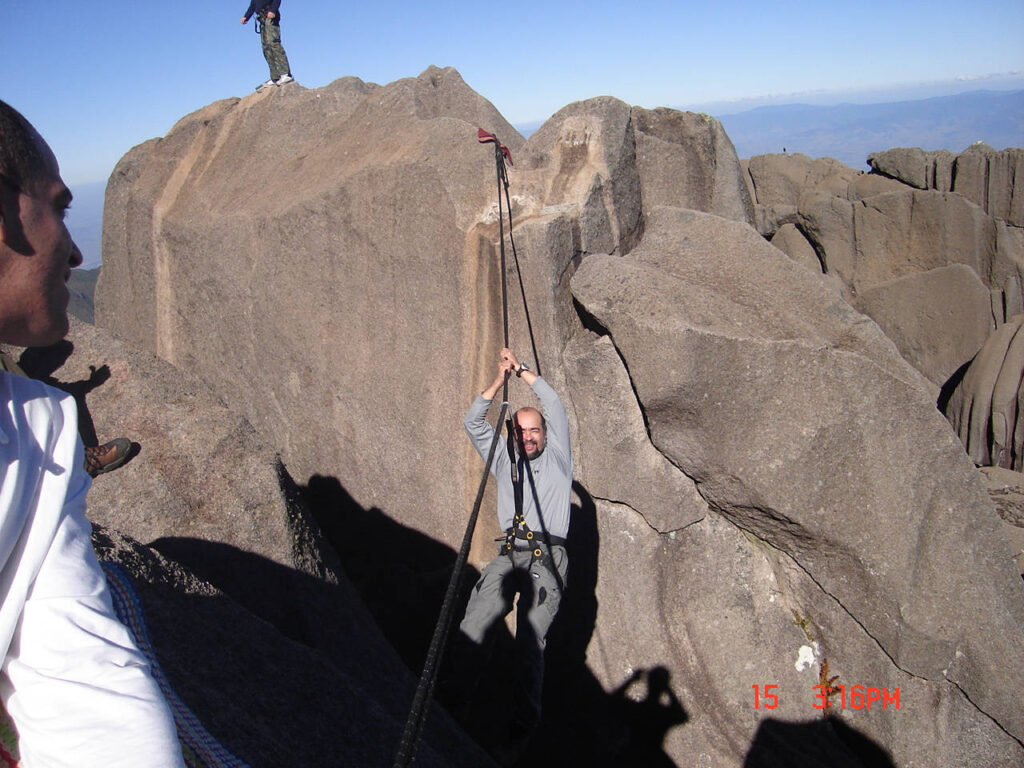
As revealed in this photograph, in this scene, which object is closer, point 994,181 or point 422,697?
point 422,697

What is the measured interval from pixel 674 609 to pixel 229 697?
2.33 m

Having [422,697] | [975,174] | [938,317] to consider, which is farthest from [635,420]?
[975,174]

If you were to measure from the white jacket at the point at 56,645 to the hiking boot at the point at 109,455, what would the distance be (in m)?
2.36

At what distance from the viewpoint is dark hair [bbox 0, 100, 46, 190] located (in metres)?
0.76

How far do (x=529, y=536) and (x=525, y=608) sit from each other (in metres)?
0.30

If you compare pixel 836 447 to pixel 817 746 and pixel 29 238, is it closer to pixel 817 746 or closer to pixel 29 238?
pixel 817 746

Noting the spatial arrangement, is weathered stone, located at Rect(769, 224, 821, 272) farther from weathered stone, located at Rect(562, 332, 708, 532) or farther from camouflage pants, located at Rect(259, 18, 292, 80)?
weathered stone, located at Rect(562, 332, 708, 532)

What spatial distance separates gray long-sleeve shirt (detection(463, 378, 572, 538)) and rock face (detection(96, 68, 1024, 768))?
42 cm

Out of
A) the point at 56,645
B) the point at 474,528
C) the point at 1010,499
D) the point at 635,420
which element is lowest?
the point at 1010,499

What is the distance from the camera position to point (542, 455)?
10.1 feet

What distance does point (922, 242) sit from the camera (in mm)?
9438

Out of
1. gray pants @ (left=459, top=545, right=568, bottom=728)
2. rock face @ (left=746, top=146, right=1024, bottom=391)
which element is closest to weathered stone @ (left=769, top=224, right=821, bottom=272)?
rock face @ (left=746, top=146, right=1024, bottom=391)

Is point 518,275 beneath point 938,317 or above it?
above

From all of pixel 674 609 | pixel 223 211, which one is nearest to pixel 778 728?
pixel 674 609
